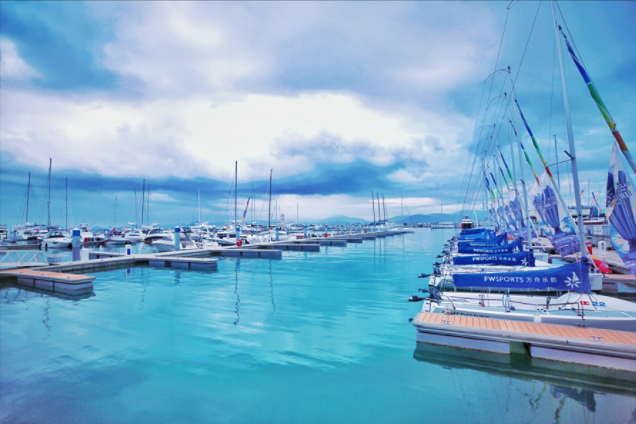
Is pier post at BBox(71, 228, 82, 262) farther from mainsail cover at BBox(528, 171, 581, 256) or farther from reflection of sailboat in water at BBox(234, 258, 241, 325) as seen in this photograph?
mainsail cover at BBox(528, 171, 581, 256)

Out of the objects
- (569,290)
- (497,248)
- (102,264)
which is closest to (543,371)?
(569,290)

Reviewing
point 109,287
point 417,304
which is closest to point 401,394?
point 417,304

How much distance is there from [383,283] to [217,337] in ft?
41.5

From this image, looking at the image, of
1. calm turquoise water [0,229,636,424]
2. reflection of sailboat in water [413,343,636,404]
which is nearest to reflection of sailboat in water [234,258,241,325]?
calm turquoise water [0,229,636,424]

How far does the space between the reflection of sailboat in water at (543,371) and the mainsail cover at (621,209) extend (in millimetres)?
3369

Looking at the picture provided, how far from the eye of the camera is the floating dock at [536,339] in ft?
26.8

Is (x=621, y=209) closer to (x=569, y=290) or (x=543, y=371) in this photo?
(x=569, y=290)

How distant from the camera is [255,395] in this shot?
767 centimetres

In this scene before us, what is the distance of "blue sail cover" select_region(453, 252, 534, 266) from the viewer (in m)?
17.3

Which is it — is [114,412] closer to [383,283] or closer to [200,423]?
[200,423]

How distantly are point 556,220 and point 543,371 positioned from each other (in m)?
10.0

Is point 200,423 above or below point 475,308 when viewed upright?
below

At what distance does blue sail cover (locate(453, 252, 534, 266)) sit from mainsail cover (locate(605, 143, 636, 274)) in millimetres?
7816

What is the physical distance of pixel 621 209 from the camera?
31.1ft
